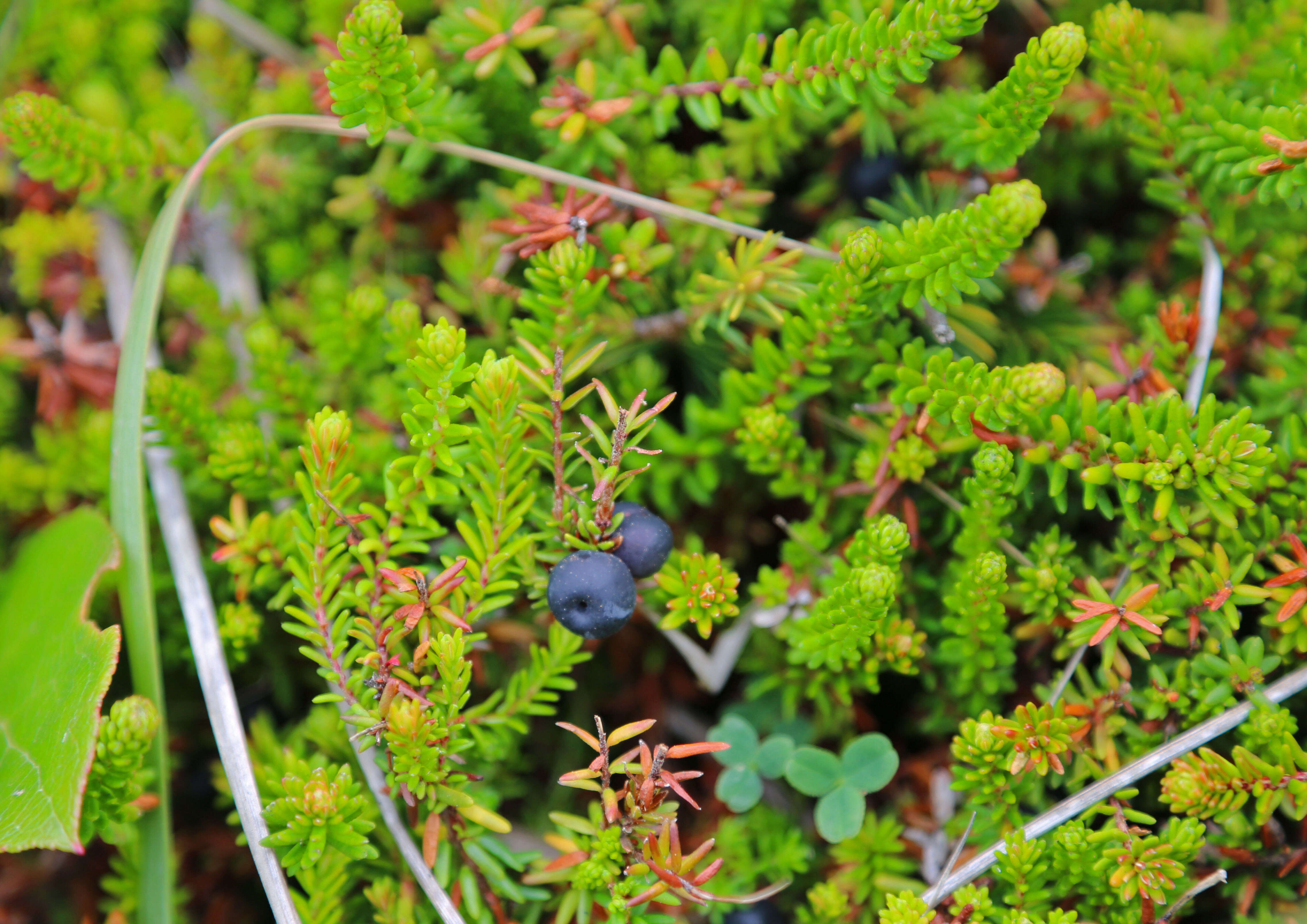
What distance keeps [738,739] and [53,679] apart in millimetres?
1367

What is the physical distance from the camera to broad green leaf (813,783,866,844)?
1.71 metres

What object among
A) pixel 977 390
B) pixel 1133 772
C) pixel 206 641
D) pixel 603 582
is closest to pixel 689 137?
pixel 977 390

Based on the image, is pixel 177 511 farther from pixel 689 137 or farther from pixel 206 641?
pixel 689 137

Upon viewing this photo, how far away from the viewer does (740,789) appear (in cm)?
185

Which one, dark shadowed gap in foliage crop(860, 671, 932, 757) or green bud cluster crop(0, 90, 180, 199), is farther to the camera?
dark shadowed gap in foliage crop(860, 671, 932, 757)

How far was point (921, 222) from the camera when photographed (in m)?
1.61

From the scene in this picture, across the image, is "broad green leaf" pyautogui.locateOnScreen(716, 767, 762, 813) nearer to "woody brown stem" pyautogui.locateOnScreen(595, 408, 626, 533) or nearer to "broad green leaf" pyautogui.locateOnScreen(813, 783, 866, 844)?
"broad green leaf" pyautogui.locateOnScreen(813, 783, 866, 844)

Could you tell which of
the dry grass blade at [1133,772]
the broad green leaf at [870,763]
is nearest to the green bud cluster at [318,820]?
the broad green leaf at [870,763]

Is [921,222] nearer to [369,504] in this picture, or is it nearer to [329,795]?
[369,504]

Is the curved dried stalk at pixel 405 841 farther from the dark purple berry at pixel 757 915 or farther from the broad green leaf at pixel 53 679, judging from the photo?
the dark purple berry at pixel 757 915

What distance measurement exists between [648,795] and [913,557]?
0.80 m

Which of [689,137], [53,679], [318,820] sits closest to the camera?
[318,820]

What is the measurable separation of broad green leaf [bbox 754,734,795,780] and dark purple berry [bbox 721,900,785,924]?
0.25 metres

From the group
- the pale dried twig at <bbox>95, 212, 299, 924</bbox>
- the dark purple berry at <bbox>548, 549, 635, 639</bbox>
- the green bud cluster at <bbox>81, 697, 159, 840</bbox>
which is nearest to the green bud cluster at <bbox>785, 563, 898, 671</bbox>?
the dark purple berry at <bbox>548, 549, 635, 639</bbox>
